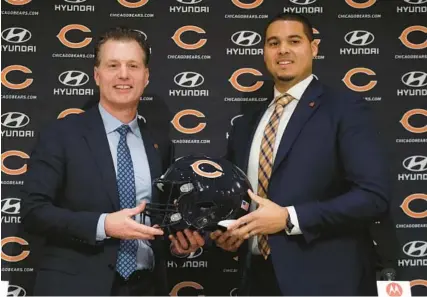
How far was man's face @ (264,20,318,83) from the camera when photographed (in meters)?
3.59

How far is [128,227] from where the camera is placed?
3.23 metres

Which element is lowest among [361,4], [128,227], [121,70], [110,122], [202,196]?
[128,227]

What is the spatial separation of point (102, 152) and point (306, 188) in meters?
1.26

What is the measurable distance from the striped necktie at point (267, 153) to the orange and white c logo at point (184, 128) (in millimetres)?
661

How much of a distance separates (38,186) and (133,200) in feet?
1.87

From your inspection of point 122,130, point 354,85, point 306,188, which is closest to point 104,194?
point 122,130

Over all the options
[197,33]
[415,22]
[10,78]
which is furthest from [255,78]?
[10,78]

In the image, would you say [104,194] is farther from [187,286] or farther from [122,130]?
[187,286]

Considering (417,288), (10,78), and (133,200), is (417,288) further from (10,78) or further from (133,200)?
(10,78)

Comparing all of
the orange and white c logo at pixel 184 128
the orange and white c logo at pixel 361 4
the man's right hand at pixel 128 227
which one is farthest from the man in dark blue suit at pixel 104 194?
the orange and white c logo at pixel 361 4

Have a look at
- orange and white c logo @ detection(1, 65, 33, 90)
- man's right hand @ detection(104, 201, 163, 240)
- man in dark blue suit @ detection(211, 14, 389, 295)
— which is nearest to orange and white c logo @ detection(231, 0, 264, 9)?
man in dark blue suit @ detection(211, 14, 389, 295)

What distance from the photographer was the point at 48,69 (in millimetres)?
4090

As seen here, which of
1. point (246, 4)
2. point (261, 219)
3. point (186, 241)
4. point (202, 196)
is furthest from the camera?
point (246, 4)

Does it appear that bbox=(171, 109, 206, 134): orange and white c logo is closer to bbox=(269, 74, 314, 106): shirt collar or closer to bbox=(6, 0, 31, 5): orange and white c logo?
bbox=(269, 74, 314, 106): shirt collar
